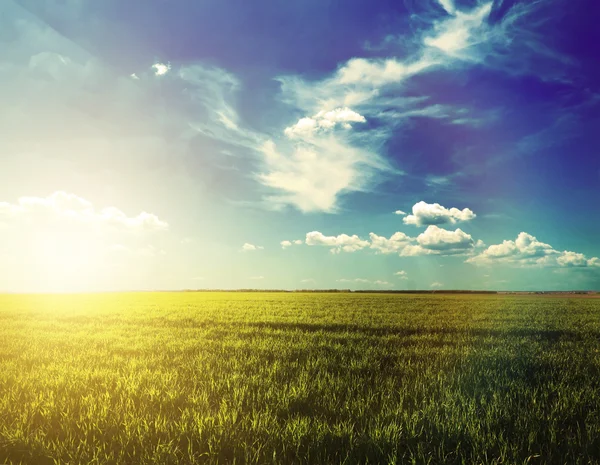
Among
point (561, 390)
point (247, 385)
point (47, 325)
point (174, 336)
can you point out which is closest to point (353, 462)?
point (247, 385)

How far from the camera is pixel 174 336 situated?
13758mm

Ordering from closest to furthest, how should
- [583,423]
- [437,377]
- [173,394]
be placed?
[583,423] < [173,394] < [437,377]

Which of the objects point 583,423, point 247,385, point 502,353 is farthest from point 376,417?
point 502,353

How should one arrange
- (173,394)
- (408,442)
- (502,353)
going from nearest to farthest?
(408,442), (173,394), (502,353)

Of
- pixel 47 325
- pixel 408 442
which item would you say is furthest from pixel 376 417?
pixel 47 325

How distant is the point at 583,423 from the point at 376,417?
9.69 ft

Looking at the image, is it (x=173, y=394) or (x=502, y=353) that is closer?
(x=173, y=394)

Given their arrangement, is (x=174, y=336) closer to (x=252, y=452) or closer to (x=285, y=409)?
(x=285, y=409)

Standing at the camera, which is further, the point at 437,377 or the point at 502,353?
the point at 502,353

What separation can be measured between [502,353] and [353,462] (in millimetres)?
8581

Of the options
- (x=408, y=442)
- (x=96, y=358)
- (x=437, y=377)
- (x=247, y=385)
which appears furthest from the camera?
(x=96, y=358)

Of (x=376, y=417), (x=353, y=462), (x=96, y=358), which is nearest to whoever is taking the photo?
(x=353, y=462)

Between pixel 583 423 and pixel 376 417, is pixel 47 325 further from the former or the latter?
pixel 583 423

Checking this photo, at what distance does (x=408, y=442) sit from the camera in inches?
172
